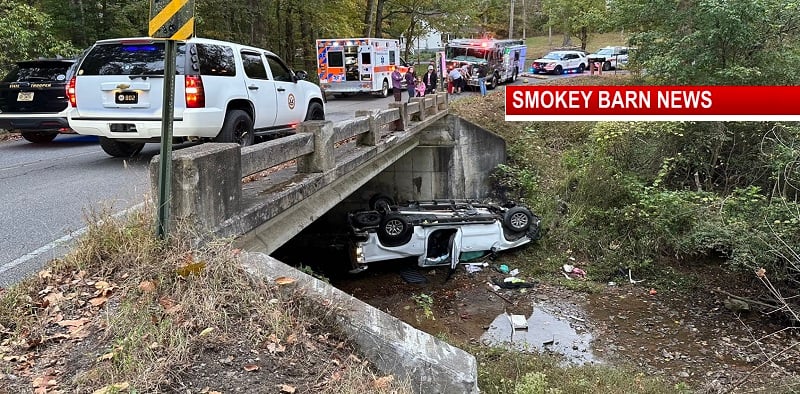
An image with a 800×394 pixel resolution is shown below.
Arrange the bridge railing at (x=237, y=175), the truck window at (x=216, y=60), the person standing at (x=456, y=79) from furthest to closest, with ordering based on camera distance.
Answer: the person standing at (x=456, y=79)
the truck window at (x=216, y=60)
the bridge railing at (x=237, y=175)

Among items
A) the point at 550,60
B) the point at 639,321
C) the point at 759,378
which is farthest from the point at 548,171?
the point at 550,60

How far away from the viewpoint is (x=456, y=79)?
2536 centimetres

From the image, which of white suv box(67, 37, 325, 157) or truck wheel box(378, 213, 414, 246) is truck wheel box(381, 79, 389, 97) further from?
white suv box(67, 37, 325, 157)

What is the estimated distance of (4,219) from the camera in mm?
5910

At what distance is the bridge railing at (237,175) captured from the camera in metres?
4.25

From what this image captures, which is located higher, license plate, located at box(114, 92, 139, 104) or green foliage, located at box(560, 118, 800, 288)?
license plate, located at box(114, 92, 139, 104)

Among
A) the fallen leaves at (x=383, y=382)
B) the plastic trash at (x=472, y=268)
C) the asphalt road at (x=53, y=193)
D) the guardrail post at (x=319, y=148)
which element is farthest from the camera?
the plastic trash at (x=472, y=268)

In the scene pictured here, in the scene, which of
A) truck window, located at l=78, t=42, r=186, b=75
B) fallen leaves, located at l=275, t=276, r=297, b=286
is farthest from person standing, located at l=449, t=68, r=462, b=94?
fallen leaves, located at l=275, t=276, r=297, b=286

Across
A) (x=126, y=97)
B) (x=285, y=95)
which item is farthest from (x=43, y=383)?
(x=285, y=95)

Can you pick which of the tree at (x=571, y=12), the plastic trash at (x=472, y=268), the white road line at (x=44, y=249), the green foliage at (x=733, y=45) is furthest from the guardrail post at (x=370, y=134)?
the tree at (x=571, y=12)

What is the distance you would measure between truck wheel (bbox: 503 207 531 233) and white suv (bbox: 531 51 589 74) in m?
23.6

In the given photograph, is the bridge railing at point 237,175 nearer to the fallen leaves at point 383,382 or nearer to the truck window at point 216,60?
the truck window at point 216,60

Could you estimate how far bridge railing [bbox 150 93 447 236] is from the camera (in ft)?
13.9

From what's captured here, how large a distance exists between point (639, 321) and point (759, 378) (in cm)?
226
